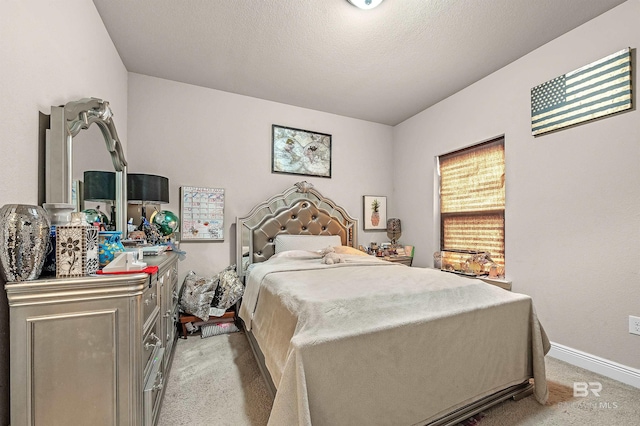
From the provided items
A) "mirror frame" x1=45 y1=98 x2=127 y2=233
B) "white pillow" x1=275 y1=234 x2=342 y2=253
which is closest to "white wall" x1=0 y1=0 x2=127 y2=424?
"mirror frame" x1=45 y1=98 x2=127 y2=233

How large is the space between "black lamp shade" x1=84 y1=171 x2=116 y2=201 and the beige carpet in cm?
139

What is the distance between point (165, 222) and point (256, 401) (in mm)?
1753

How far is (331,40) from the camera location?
2264 mm

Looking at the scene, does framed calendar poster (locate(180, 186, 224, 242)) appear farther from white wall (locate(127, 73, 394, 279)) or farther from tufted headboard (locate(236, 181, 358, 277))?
tufted headboard (locate(236, 181, 358, 277))

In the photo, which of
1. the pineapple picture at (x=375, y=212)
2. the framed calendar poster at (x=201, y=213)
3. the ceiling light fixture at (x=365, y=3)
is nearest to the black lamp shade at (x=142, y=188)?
the framed calendar poster at (x=201, y=213)

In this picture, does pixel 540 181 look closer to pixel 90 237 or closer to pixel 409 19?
pixel 409 19

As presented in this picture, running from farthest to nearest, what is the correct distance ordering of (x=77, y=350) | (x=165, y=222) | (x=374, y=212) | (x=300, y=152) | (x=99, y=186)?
1. (x=374, y=212)
2. (x=300, y=152)
3. (x=165, y=222)
4. (x=99, y=186)
5. (x=77, y=350)

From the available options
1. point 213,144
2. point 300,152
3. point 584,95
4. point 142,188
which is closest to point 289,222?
point 300,152

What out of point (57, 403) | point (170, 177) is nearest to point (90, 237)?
A: point (57, 403)

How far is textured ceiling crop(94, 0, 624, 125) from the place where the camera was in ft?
6.37

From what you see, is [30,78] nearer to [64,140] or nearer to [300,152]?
[64,140]

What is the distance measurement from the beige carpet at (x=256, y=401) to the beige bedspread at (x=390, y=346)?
0.16 metres

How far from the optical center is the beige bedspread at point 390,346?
1.11 m

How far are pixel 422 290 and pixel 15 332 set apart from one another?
1.88 meters
